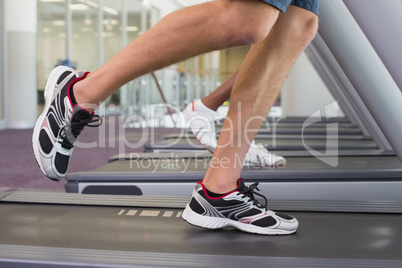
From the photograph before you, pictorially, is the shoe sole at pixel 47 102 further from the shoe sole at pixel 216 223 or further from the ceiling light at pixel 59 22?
the ceiling light at pixel 59 22

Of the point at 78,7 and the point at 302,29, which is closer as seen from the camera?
the point at 302,29

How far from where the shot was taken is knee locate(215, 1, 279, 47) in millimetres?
887

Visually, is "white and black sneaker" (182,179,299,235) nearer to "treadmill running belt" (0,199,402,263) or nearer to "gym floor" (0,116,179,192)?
"treadmill running belt" (0,199,402,263)

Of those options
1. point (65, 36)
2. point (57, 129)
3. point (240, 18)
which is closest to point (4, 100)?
point (65, 36)

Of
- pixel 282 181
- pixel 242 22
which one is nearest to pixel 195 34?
pixel 242 22

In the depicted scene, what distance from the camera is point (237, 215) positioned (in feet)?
3.78

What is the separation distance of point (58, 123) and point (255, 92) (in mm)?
545

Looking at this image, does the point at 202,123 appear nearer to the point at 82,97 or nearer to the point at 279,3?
the point at 82,97

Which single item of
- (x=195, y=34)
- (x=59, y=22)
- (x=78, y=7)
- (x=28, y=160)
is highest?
Answer: (x=78, y=7)

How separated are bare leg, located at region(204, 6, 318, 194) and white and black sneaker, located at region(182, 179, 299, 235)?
3cm

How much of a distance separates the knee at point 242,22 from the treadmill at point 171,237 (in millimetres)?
465

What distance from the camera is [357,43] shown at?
1710mm

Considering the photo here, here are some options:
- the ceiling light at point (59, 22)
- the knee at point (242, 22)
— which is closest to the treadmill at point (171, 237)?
the knee at point (242, 22)

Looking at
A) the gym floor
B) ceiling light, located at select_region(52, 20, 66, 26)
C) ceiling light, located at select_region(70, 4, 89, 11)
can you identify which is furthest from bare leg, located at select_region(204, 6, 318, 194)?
ceiling light, located at select_region(70, 4, 89, 11)
